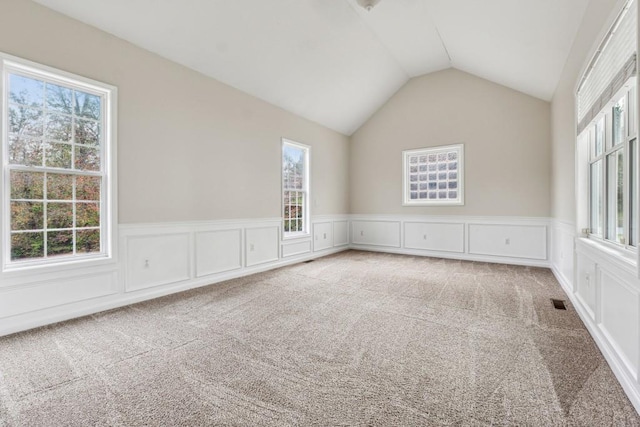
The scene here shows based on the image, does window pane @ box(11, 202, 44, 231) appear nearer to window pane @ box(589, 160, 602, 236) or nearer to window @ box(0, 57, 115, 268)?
window @ box(0, 57, 115, 268)

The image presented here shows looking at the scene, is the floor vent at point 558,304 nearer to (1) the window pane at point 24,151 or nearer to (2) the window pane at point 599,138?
(2) the window pane at point 599,138

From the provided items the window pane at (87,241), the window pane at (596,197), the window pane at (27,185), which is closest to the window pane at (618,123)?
the window pane at (596,197)

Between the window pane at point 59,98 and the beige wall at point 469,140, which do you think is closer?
the window pane at point 59,98

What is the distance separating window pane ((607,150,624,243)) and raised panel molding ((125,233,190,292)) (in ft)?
13.6

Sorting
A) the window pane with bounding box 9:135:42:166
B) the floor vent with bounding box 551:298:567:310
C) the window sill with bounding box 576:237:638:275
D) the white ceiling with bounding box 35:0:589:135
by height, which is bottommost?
the floor vent with bounding box 551:298:567:310

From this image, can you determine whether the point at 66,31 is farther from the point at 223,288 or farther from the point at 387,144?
the point at 387,144

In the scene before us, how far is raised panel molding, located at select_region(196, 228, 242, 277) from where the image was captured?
3889mm

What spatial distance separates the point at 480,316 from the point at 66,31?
4663 millimetres

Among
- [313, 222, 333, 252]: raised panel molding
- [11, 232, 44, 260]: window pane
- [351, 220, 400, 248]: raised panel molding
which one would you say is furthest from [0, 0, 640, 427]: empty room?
[351, 220, 400, 248]: raised panel molding

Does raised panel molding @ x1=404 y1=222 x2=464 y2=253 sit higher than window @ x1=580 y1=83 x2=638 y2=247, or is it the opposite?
window @ x1=580 y1=83 x2=638 y2=247

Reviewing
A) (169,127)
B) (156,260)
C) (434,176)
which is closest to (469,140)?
(434,176)

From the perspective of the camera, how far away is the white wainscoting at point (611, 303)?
164 centimetres

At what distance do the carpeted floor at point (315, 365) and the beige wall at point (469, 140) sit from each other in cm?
246

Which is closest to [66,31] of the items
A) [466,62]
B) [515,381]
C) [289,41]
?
[289,41]
